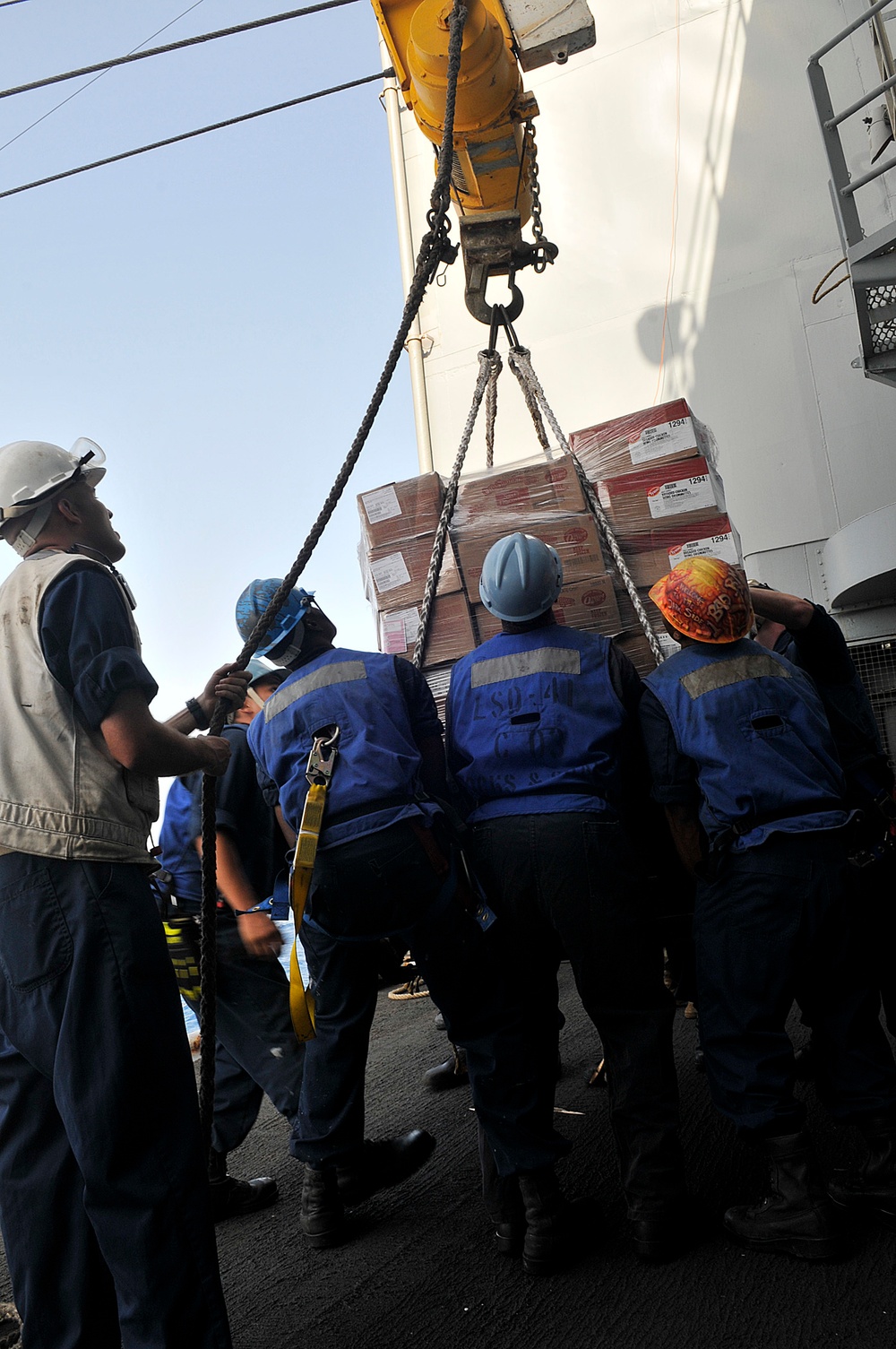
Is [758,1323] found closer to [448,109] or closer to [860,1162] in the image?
[860,1162]

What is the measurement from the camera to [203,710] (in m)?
2.65

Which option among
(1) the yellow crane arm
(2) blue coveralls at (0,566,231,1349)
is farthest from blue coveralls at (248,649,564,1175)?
(1) the yellow crane arm

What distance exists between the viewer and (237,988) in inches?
133

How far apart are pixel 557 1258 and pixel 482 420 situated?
7.20 m

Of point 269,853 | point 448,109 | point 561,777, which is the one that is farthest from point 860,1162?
point 448,109

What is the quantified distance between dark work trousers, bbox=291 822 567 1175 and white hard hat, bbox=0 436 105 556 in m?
1.12

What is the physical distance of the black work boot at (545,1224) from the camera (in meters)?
2.53

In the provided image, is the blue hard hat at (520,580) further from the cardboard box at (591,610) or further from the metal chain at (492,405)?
the metal chain at (492,405)

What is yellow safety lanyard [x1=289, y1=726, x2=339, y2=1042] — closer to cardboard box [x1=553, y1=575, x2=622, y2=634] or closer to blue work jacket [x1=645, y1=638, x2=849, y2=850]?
blue work jacket [x1=645, y1=638, x2=849, y2=850]

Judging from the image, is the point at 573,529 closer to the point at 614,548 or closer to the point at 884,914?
the point at 614,548

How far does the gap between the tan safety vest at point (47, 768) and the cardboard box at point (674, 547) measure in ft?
7.26

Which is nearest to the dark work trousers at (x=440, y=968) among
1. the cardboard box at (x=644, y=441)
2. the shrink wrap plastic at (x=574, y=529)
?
the shrink wrap plastic at (x=574, y=529)

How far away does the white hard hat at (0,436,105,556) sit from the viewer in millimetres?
2258

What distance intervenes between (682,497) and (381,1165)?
8.59 feet
